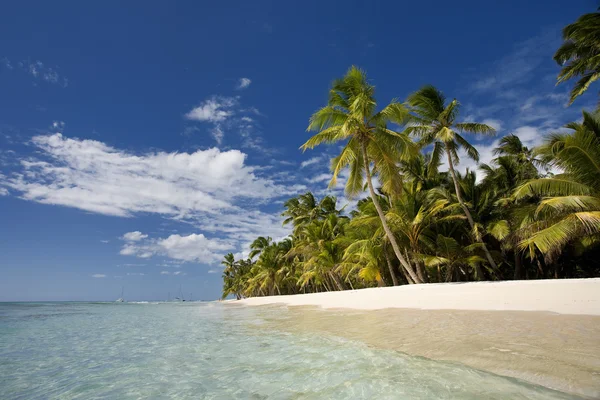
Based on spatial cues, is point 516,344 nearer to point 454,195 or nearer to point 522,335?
point 522,335

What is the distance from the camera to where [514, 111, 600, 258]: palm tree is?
9.05m

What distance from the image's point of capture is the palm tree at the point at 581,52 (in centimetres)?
1091

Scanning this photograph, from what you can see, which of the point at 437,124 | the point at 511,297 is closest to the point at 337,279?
the point at 437,124

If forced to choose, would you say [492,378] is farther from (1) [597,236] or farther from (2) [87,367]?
(1) [597,236]

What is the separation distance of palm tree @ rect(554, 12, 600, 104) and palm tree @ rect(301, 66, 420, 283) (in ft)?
21.0

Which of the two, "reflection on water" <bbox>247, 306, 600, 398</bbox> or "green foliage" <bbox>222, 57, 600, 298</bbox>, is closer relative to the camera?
"reflection on water" <bbox>247, 306, 600, 398</bbox>

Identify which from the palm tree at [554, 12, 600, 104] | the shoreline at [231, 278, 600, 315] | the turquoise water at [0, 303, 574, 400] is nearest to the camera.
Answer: the turquoise water at [0, 303, 574, 400]

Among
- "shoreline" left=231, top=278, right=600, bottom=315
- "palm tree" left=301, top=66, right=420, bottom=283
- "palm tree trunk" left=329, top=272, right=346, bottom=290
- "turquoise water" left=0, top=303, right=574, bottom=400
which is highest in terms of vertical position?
"palm tree" left=301, top=66, right=420, bottom=283

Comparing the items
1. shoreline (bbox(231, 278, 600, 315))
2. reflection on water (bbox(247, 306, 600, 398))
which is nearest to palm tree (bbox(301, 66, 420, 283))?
shoreline (bbox(231, 278, 600, 315))

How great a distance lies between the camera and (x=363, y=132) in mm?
13336

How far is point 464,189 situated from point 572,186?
7.00 metres

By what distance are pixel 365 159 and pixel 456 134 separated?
5.31 metres

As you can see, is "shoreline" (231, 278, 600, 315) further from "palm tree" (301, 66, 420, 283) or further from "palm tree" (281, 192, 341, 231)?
"palm tree" (281, 192, 341, 231)

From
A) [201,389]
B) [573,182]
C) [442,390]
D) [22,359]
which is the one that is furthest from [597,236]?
[22,359]
